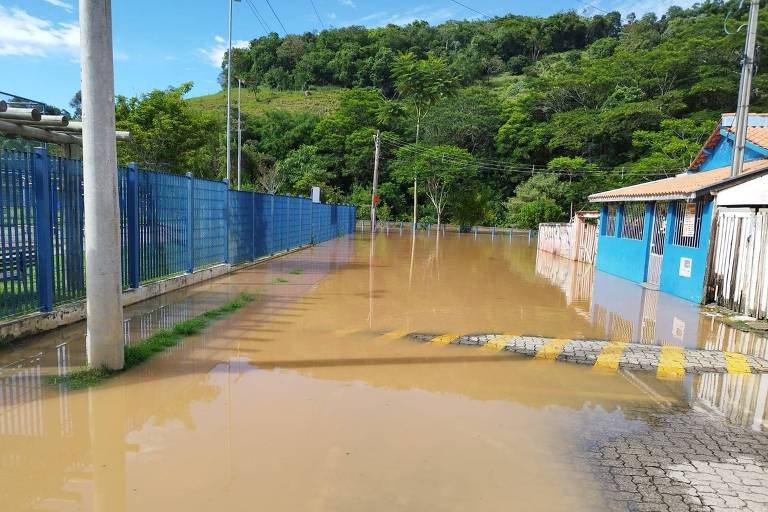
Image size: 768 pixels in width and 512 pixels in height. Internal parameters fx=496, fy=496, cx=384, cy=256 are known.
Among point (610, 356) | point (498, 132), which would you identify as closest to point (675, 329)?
point (610, 356)

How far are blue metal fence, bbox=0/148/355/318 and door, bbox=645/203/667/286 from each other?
38.7 feet

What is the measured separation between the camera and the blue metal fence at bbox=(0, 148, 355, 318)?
611 centimetres

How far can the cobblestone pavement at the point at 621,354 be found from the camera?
6.41 meters

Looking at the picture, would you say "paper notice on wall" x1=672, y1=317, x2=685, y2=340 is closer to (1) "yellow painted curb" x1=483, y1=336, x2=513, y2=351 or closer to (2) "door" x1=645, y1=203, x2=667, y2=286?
(1) "yellow painted curb" x1=483, y1=336, x2=513, y2=351

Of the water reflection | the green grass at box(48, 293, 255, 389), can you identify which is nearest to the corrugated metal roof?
the water reflection

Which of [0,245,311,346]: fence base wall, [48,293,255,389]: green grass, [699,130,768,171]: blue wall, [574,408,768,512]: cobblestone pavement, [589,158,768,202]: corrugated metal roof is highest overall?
[699,130,768,171]: blue wall

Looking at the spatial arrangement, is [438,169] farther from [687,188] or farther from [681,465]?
[681,465]

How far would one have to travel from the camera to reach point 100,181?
497cm

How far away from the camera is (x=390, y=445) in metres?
3.92

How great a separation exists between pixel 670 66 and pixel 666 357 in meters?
52.2

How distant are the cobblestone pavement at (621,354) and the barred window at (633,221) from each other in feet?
29.8

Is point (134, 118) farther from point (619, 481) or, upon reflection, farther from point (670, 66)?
point (670, 66)

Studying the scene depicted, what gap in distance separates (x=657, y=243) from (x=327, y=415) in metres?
12.9

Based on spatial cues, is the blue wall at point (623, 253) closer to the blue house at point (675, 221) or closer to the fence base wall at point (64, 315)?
the blue house at point (675, 221)
